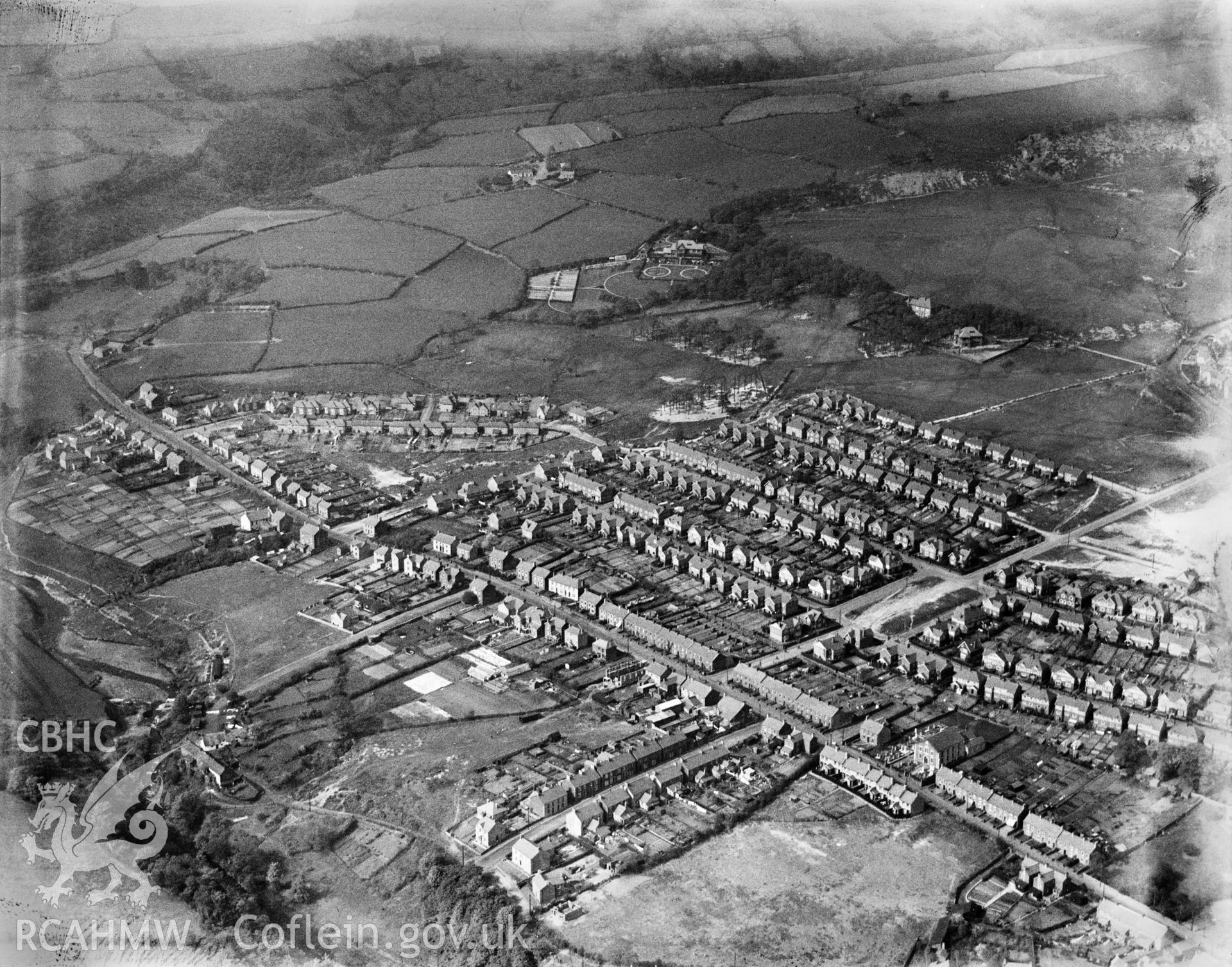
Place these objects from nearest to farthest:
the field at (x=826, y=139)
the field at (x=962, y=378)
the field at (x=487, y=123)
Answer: the field at (x=962, y=378), the field at (x=826, y=139), the field at (x=487, y=123)

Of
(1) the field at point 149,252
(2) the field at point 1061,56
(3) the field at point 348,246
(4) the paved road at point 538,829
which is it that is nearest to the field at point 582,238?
(3) the field at point 348,246

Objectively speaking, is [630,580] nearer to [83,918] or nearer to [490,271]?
[83,918]

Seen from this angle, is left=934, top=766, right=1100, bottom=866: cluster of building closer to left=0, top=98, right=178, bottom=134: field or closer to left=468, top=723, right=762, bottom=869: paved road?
left=468, top=723, right=762, bottom=869: paved road

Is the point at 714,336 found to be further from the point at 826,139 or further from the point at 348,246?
the point at 826,139

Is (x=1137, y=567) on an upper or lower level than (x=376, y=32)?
lower

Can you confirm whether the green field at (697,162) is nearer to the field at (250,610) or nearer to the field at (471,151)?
the field at (471,151)

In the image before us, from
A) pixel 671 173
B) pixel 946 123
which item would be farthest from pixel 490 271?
pixel 946 123
